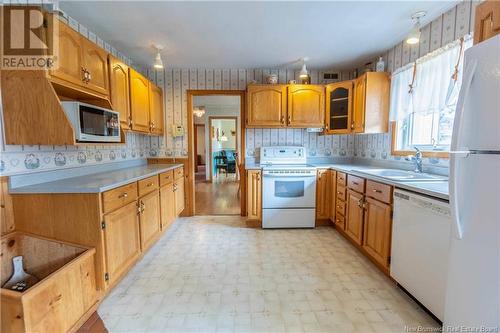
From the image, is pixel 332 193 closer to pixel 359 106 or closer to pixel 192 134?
pixel 359 106

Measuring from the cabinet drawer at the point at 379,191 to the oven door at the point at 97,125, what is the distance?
240 centimetres

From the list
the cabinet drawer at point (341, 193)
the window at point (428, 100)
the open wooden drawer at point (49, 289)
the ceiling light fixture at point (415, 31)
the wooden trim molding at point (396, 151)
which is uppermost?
the ceiling light fixture at point (415, 31)

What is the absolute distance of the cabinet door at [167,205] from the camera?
9.12ft

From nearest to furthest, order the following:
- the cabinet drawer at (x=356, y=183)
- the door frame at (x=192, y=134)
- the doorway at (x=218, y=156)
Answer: the cabinet drawer at (x=356, y=183)
the door frame at (x=192, y=134)
the doorway at (x=218, y=156)

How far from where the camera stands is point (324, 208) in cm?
329

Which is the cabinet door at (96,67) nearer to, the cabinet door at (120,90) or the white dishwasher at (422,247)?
the cabinet door at (120,90)

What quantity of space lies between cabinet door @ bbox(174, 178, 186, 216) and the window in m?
2.84

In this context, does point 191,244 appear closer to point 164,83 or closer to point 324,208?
point 324,208

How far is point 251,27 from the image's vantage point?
234 centimetres

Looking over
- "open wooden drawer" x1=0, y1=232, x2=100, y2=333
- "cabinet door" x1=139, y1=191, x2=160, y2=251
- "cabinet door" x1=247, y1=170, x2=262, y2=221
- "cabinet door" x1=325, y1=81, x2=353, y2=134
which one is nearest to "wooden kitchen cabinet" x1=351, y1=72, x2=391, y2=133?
"cabinet door" x1=325, y1=81, x2=353, y2=134

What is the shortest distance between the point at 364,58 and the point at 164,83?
294 centimetres

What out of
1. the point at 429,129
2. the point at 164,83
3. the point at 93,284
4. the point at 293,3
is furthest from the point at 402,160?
the point at 164,83

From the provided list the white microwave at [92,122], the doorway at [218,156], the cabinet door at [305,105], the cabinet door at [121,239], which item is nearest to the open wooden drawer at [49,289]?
the cabinet door at [121,239]

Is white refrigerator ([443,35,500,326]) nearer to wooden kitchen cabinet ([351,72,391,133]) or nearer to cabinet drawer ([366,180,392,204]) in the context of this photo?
cabinet drawer ([366,180,392,204])
